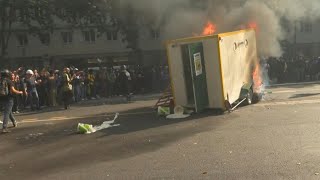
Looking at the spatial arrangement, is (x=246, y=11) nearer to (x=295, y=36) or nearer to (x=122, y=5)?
(x=122, y=5)

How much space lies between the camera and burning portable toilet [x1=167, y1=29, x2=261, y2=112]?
1173 centimetres

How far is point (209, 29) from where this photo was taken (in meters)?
16.4

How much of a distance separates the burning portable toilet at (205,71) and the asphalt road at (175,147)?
0.55 m

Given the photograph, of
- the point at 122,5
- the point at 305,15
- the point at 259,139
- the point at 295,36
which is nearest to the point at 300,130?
the point at 259,139

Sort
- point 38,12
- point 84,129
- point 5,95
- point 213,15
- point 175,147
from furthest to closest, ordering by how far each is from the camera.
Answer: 1. point 38,12
2. point 213,15
3. point 5,95
4. point 84,129
5. point 175,147

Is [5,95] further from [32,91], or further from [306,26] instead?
[306,26]

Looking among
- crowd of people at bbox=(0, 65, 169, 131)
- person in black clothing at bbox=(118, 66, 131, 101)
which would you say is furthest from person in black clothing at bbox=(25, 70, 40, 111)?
person in black clothing at bbox=(118, 66, 131, 101)

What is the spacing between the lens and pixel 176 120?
11.3 m

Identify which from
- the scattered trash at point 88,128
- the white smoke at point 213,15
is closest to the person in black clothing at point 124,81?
the white smoke at point 213,15

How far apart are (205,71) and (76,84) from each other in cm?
719

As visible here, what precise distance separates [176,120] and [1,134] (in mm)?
4032

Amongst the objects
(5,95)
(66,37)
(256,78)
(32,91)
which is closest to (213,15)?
(256,78)

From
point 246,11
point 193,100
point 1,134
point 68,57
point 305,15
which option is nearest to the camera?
point 1,134

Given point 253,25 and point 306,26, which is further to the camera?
point 306,26
